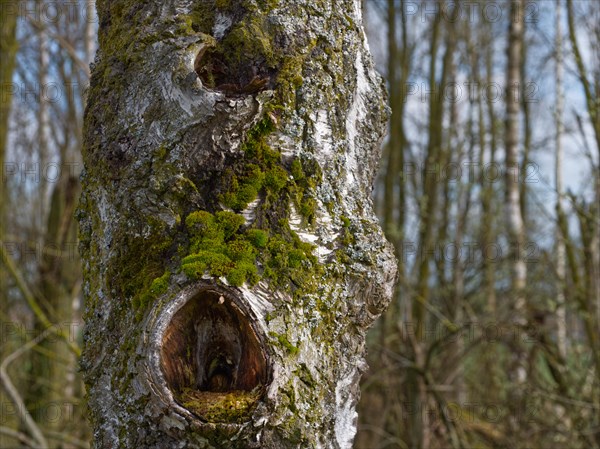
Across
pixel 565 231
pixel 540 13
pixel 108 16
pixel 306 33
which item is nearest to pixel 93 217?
pixel 108 16

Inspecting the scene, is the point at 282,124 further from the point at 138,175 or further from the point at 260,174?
the point at 138,175

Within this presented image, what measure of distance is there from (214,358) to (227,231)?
11.0 inches

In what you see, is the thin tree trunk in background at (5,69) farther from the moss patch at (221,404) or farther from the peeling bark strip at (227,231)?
the moss patch at (221,404)

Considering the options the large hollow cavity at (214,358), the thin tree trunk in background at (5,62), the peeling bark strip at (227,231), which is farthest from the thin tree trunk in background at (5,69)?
the large hollow cavity at (214,358)

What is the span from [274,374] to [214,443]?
0.18 m

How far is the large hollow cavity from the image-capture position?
1.29 meters

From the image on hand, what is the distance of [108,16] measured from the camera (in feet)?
5.55

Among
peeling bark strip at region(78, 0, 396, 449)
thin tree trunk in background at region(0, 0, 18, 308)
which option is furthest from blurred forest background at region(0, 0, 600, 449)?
peeling bark strip at region(78, 0, 396, 449)

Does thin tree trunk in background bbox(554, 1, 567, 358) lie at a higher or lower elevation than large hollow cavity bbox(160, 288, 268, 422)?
higher

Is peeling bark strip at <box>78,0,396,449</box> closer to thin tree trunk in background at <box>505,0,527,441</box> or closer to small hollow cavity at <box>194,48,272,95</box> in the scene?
small hollow cavity at <box>194,48,272,95</box>

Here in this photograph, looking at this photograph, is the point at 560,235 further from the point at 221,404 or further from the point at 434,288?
the point at 221,404

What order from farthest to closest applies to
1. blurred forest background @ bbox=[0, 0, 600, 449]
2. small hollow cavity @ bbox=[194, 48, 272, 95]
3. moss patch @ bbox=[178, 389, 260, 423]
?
blurred forest background @ bbox=[0, 0, 600, 449] → small hollow cavity @ bbox=[194, 48, 272, 95] → moss patch @ bbox=[178, 389, 260, 423]

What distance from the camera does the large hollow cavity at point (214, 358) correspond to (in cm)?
129

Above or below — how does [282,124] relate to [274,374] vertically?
above
